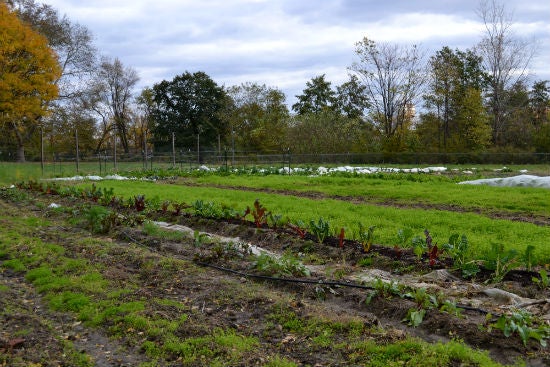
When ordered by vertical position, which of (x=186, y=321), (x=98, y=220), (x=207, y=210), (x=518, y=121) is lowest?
(x=186, y=321)

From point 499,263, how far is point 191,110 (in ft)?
170

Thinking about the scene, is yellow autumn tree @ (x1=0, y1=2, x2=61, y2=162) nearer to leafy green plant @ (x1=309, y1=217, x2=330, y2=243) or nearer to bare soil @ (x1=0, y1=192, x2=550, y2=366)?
bare soil @ (x1=0, y1=192, x2=550, y2=366)

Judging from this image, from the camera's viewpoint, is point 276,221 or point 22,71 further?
point 22,71

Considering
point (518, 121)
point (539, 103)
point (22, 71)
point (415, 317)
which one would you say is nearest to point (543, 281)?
point (415, 317)

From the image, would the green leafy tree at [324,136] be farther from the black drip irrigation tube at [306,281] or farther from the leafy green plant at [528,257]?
the leafy green plant at [528,257]

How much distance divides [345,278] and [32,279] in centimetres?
409

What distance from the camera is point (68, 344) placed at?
4.21 meters

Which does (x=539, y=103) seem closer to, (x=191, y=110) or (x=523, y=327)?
(x=191, y=110)

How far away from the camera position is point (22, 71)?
119 ft

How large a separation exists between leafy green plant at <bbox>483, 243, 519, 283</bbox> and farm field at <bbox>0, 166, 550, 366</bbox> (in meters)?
0.02

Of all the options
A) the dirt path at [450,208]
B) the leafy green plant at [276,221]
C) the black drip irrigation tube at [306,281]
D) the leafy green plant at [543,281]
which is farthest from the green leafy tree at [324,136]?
the leafy green plant at [543,281]

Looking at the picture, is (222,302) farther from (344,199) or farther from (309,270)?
(344,199)

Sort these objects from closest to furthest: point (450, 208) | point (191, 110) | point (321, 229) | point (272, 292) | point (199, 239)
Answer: point (272, 292) → point (321, 229) → point (199, 239) → point (450, 208) → point (191, 110)

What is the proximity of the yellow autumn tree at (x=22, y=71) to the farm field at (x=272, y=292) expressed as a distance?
29416mm
